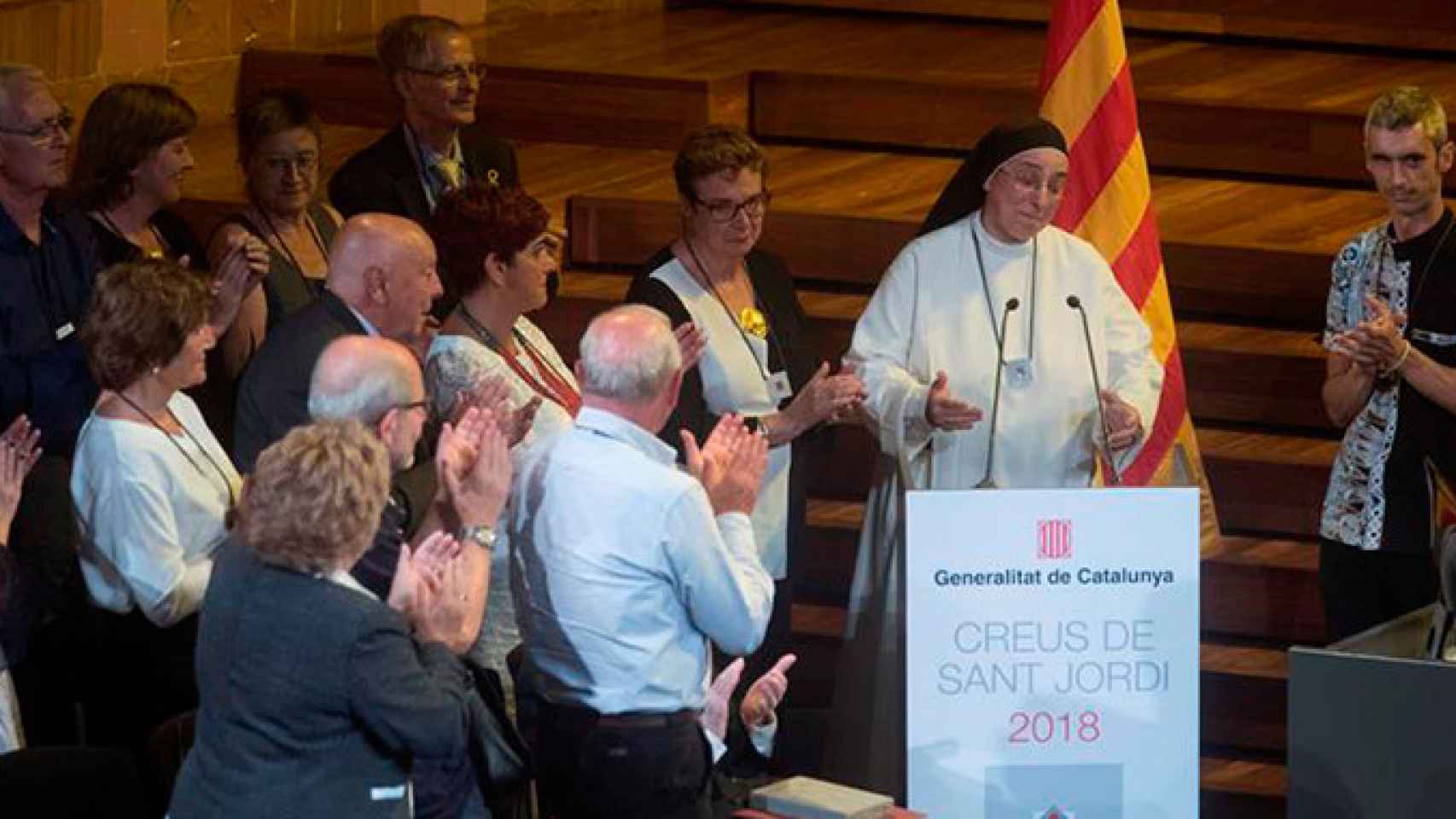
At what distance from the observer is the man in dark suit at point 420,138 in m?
6.80

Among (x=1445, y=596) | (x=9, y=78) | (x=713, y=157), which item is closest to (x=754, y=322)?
(x=713, y=157)

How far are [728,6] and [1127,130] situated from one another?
4.07 m

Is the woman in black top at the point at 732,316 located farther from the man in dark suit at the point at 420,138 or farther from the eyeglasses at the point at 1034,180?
the man in dark suit at the point at 420,138

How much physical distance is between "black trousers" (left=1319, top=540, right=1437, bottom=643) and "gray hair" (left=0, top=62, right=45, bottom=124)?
289 centimetres

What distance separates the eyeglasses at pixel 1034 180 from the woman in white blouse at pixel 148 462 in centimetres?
171

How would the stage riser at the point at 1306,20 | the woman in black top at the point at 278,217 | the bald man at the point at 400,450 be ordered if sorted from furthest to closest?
the stage riser at the point at 1306,20 < the woman in black top at the point at 278,217 < the bald man at the point at 400,450

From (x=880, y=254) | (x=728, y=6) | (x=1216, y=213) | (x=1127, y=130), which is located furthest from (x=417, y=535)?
(x=728, y=6)

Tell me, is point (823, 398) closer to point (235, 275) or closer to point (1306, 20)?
point (235, 275)

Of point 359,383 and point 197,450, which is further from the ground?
point 359,383

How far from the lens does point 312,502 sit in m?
4.16

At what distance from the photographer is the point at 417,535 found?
16.1 ft

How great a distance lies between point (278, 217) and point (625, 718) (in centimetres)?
207

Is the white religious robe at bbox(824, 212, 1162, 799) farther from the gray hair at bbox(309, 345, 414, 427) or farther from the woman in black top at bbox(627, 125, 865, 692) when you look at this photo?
the gray hair at bbox(309, 345, 414, 427)

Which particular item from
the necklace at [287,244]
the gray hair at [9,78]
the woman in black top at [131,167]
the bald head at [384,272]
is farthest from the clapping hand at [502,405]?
the gray hair at [9,78]
